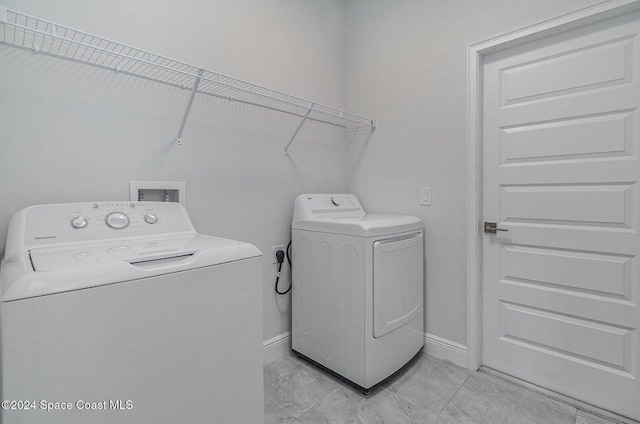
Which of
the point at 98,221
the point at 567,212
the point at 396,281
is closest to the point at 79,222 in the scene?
the point at 98,221

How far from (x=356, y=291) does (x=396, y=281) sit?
264 millimetres

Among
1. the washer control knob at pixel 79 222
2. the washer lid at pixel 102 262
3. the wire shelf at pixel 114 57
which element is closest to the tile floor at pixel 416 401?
the washer lid at pixel 102 262

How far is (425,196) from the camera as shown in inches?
77.4

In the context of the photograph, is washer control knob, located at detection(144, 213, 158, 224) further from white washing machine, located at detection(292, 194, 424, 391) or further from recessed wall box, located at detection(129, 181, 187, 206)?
white washing machine, located at detection(292, 194, 424, 391)

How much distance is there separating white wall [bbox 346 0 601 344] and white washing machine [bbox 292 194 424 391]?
0.51 ft

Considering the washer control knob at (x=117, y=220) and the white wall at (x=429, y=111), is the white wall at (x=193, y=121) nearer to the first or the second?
the washer control knob at (x=117, y=220)

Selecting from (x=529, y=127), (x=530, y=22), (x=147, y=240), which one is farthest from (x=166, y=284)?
(x=530, y=22)

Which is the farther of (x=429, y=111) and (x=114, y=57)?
(x=429, y=111)

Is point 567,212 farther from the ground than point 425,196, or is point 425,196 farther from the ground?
point 425,196

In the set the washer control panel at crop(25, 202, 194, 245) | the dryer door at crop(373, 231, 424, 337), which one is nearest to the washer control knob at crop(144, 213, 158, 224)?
the washer control panel at crop(25, 202, 194, 245)

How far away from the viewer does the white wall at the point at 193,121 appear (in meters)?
1.16

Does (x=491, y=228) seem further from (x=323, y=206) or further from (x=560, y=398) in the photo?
(x=323, y=206)

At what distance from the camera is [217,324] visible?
0.96 meters

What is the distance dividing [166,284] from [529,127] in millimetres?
1897
